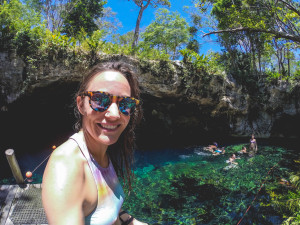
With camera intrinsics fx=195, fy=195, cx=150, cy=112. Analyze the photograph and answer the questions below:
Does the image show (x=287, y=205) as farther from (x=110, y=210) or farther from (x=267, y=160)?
(x=267, y=160)

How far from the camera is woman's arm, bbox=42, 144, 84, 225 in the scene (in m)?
0.79

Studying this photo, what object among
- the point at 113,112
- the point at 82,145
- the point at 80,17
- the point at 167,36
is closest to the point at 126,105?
the point at 113,112

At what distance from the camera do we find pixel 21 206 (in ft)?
14.8

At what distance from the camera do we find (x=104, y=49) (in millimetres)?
10438

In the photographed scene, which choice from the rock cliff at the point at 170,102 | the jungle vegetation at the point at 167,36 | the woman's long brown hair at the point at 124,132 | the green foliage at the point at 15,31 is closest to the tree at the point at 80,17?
the jungle vegetation at the point at 167,36

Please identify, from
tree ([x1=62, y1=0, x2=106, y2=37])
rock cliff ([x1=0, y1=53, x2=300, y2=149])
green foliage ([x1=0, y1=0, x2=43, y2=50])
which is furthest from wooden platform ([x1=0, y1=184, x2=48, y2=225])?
tree ([x1=62, y1=0, x2=106, y2=37])

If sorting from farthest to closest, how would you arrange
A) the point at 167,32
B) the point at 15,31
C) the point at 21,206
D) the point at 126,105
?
the point at 167,32, the point at 15,31, the point at 21,206, the point at 126,105

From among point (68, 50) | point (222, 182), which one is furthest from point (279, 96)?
point (68, 50)

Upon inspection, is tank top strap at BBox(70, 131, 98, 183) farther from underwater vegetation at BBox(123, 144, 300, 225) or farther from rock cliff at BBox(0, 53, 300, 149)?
rock cliff at BBox(0, 53, 300, 149)

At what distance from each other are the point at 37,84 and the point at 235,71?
14.0 metres

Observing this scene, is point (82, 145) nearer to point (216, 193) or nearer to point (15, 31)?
point (216, 193)

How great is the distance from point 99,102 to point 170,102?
13559 mm

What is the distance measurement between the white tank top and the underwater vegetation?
12.6ft

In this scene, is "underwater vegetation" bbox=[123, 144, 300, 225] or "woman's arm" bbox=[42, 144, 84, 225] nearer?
"woman's arm" bbox=[42, 144, 84, 225]
